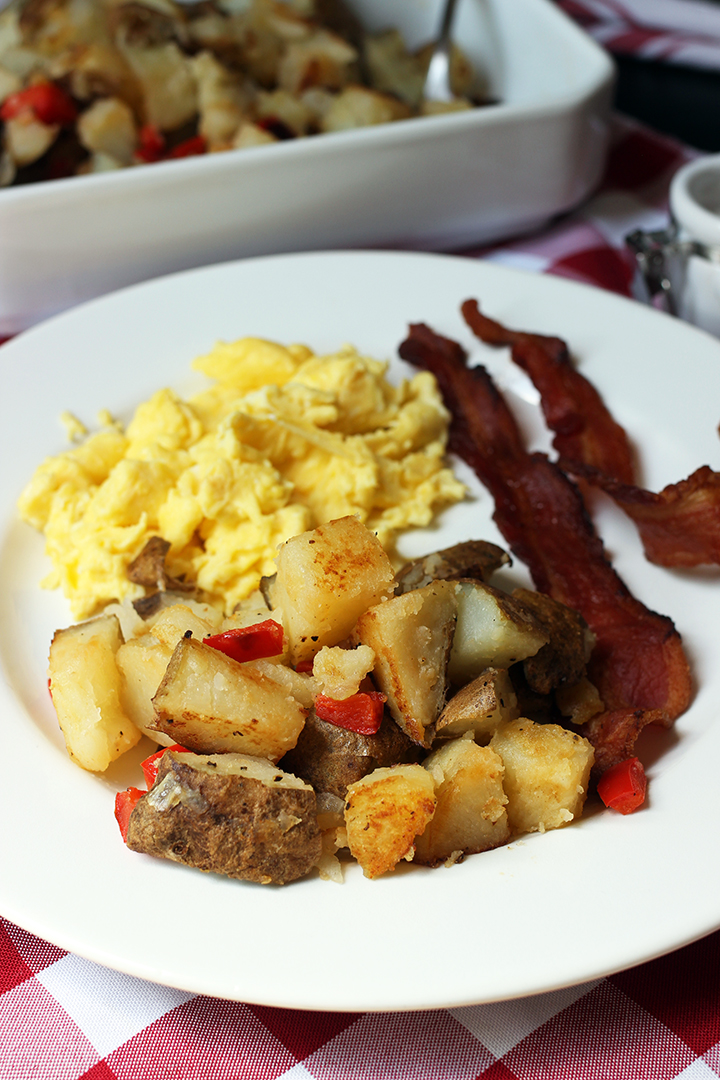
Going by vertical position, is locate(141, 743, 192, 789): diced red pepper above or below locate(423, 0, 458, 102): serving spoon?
below

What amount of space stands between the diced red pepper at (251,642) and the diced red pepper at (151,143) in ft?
7.41

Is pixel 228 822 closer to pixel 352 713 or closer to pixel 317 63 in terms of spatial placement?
pixel 352 713

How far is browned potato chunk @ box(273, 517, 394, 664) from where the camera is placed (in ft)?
5.60

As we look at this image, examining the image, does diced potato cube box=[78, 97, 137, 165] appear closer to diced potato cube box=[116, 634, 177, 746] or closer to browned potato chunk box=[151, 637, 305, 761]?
diced potato cube box=[116, 634, 177, 746]

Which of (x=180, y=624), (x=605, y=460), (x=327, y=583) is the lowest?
(x=605, y=460)

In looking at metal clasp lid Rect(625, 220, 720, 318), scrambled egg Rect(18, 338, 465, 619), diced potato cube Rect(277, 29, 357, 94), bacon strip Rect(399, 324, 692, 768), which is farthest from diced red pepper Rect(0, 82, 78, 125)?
metal clasp lid Rect(625, 220, 720, 318)

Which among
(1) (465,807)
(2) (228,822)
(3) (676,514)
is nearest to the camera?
(2) (228,822)

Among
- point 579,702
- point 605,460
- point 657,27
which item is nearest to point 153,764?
point 579,702

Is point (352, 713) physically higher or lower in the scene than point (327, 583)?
lower

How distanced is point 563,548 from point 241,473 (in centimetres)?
77

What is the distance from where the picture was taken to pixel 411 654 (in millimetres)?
1645

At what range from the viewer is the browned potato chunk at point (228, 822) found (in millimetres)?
1479

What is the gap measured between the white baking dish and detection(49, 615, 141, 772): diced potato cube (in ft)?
5.09

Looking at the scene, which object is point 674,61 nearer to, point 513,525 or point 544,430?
point 544,430
